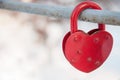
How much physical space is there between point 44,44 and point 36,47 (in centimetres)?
3

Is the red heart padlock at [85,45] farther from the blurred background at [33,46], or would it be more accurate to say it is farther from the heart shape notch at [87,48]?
the blurred background at [33,46]

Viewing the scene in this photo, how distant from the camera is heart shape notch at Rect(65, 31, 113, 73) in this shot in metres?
Answer: 0.38

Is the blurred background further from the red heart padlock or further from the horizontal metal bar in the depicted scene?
the red heart padlock

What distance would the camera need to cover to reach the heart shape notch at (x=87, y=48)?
0.38 meters

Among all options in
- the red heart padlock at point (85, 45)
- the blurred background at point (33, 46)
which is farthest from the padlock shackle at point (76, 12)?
the blurred background at point (33, 46)

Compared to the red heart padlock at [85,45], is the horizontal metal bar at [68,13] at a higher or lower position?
higher

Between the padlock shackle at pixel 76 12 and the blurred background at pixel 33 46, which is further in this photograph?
the blurred background at pixel 33 46

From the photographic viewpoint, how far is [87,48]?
1.25 ft

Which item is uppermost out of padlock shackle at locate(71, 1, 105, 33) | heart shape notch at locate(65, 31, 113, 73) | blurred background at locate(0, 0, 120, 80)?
blurred background at locate(0, 0, 120, 80)

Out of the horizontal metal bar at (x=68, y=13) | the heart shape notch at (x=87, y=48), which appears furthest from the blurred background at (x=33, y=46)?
the heart shape notch at (x=87, y=48)

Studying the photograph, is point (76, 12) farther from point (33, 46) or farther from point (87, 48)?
Answer: point (33, 46)

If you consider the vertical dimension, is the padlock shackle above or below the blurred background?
below

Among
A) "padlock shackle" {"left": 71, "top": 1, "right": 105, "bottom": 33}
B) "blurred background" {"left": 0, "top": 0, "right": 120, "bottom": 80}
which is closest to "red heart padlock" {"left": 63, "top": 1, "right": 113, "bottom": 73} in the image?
"padlock shackle" {"left": 71, "top": 1, "right": 105, "bottom": 33}

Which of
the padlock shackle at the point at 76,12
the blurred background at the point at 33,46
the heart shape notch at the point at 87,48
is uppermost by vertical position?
the blurred background at the point at 33,46
